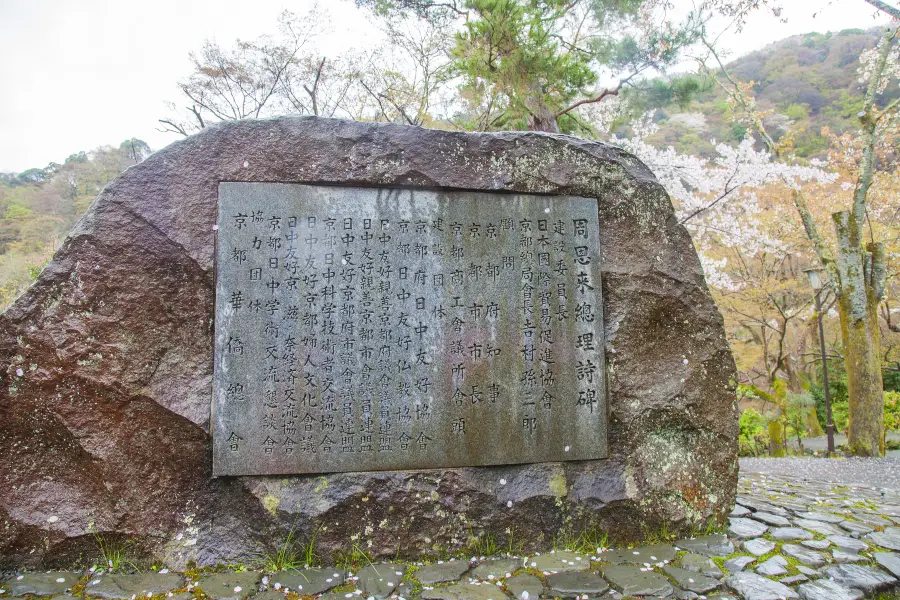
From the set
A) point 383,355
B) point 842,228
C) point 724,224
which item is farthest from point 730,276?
point 383,355

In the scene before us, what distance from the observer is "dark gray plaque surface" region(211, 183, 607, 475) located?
350cm

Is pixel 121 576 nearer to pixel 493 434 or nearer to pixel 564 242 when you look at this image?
pixel 493 434

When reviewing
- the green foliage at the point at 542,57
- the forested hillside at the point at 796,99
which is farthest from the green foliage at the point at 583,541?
the forested hillside at the point at 796,99

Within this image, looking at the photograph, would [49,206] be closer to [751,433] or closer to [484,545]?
[484,545]

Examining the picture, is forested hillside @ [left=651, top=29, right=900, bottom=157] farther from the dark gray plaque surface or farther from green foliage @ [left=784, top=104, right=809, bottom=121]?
the dark gray plaque surface

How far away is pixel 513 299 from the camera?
3.82m

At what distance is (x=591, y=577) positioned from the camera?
323cm

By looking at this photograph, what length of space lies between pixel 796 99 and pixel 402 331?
36.5 m

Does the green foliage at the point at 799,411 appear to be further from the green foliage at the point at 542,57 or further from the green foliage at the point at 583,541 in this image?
the green foliage at the point at 583,541

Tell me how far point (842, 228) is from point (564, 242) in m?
8.66

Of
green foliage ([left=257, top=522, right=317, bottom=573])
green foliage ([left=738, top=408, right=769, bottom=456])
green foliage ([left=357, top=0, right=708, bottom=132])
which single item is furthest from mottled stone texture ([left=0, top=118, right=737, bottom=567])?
green foliage ([left=738, top=408, right=769, bottom=456])

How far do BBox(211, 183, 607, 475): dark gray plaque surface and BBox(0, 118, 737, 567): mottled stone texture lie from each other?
13 cm

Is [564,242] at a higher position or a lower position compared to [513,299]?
higher

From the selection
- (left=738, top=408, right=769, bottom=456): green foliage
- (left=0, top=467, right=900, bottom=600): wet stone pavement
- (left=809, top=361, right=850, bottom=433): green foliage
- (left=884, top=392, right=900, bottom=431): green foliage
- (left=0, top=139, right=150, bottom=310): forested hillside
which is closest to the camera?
(left=0, top=467, right=900, bottom=600): wet stone pavement
